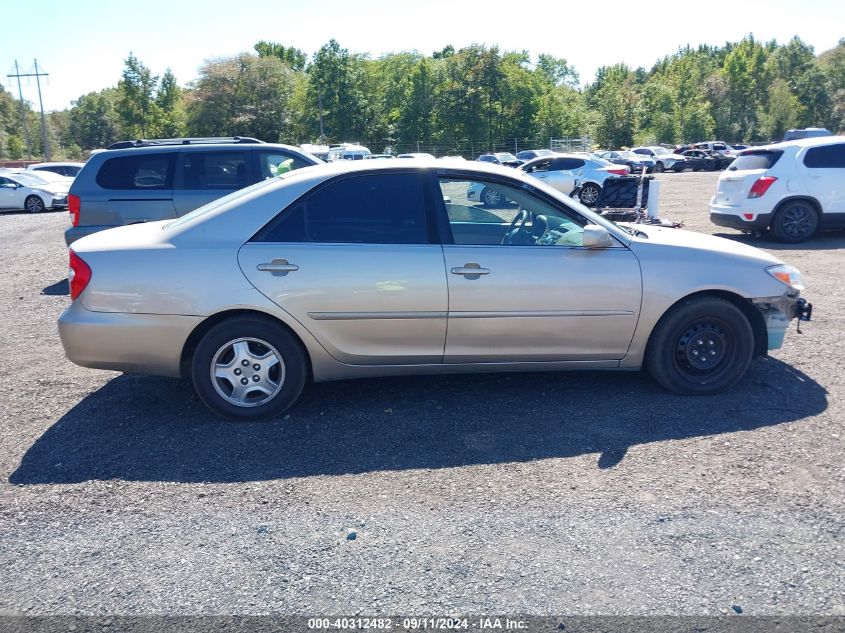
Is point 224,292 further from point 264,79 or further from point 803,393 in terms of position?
point 264,79

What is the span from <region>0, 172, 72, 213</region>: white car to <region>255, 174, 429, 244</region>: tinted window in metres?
23.7

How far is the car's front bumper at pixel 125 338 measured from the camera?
4840 mm

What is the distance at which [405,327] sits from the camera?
4.96 m

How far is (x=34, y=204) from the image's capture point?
2598cm

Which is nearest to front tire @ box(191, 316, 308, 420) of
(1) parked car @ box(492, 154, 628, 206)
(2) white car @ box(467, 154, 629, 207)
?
(2) white car @ box(467, 154, 629, 207)

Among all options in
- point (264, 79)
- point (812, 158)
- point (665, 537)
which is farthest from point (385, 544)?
point (264, 79)

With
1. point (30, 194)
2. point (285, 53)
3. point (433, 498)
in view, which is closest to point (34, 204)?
point (30, 194)

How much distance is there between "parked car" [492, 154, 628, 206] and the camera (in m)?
20.1

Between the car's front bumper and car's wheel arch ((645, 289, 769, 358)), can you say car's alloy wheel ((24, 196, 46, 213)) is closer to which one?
the car's front bumper

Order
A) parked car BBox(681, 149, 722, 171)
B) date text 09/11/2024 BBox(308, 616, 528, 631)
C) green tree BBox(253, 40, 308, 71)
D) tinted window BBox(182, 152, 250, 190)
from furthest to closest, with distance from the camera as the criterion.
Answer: green tree BBox(253, 40, 308, 71) < parked car BBox(681, 149, 722, 171) < tinted window BBox(182, 152, 250, 190) < date text 09/11/2024 BBox(308, 616, 528, 631)

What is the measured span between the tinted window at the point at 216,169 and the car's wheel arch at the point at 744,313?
628 cm

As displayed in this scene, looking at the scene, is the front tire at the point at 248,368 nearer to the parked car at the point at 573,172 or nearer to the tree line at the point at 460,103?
the parked car at the point at 573,172

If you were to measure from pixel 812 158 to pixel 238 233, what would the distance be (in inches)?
433

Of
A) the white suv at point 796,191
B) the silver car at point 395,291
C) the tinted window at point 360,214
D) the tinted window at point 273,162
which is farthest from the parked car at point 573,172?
the tinted window at point 360,214
